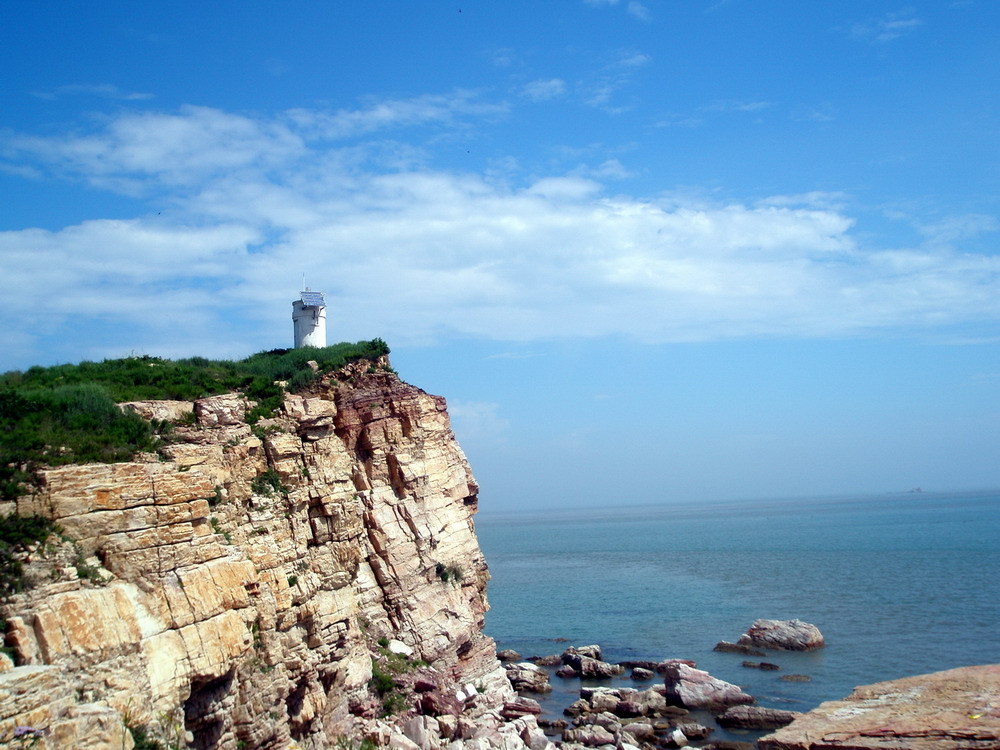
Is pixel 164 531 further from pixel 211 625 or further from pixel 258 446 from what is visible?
pixel 258 446

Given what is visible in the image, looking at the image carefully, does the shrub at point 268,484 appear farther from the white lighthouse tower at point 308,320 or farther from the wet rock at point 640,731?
the wet rock at point 640,731

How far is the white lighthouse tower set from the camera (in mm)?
31000

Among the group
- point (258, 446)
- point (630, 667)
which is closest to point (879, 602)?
point (630, 667)

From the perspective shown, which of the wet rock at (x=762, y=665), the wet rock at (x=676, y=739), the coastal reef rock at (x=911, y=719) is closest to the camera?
the coastal reef rock at (x=911, y=719)

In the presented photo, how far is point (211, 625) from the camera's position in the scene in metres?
15.5

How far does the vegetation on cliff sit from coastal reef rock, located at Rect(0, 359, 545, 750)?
670 millimetres

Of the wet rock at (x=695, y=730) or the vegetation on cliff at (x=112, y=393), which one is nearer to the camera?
the vegetation on cliff at (x=112, y=393)

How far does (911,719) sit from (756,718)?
294 inches

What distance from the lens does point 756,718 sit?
2703 centimetres

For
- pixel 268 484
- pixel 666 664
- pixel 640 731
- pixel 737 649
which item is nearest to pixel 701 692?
pixel 640 731

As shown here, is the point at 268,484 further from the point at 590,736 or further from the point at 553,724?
the point at 553,724

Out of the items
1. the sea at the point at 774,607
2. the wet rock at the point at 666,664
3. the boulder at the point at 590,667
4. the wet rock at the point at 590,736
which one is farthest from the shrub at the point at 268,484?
the wet rock at the point at 666,664

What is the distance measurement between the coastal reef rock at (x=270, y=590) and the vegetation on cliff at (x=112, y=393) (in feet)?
2.20

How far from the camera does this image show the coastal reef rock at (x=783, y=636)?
37344 mm
